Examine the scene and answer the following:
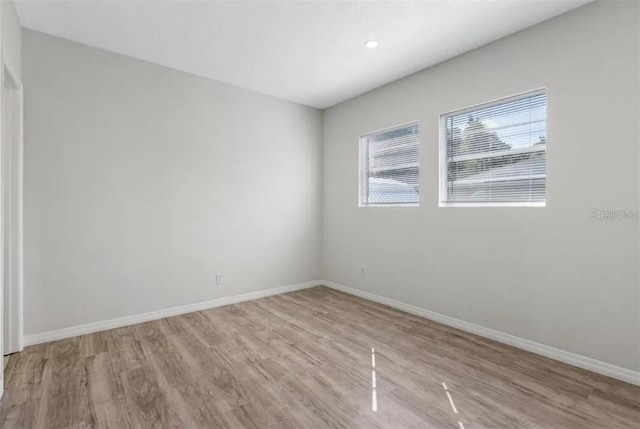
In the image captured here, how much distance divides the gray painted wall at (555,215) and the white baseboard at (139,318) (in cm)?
191

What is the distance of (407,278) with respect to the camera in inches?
146

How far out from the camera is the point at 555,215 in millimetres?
2559

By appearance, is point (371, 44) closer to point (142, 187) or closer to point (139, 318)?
point (142, 187)

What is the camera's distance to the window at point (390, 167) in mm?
3781

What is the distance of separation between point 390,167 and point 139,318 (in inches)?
136

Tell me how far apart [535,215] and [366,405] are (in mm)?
2093

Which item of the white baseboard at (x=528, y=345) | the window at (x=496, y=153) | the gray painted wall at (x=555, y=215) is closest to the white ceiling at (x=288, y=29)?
the gray painted wall at (x=555, y=215)

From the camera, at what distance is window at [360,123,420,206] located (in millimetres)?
3781

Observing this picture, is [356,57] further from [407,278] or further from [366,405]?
[366,405]

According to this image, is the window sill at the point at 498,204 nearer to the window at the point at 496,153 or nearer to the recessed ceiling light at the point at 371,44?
the window at the point at 496,153

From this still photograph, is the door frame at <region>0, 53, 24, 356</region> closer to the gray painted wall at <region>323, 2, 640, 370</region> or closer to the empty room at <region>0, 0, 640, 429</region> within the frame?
the empty room at <region>0, 0, 640, 429</region>

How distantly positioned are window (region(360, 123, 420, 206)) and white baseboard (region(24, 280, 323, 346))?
189cm

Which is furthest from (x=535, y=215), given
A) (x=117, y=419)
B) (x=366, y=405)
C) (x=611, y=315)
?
(x=117, y=419)

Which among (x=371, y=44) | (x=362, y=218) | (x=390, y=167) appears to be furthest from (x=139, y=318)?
(x=371, y=44)
